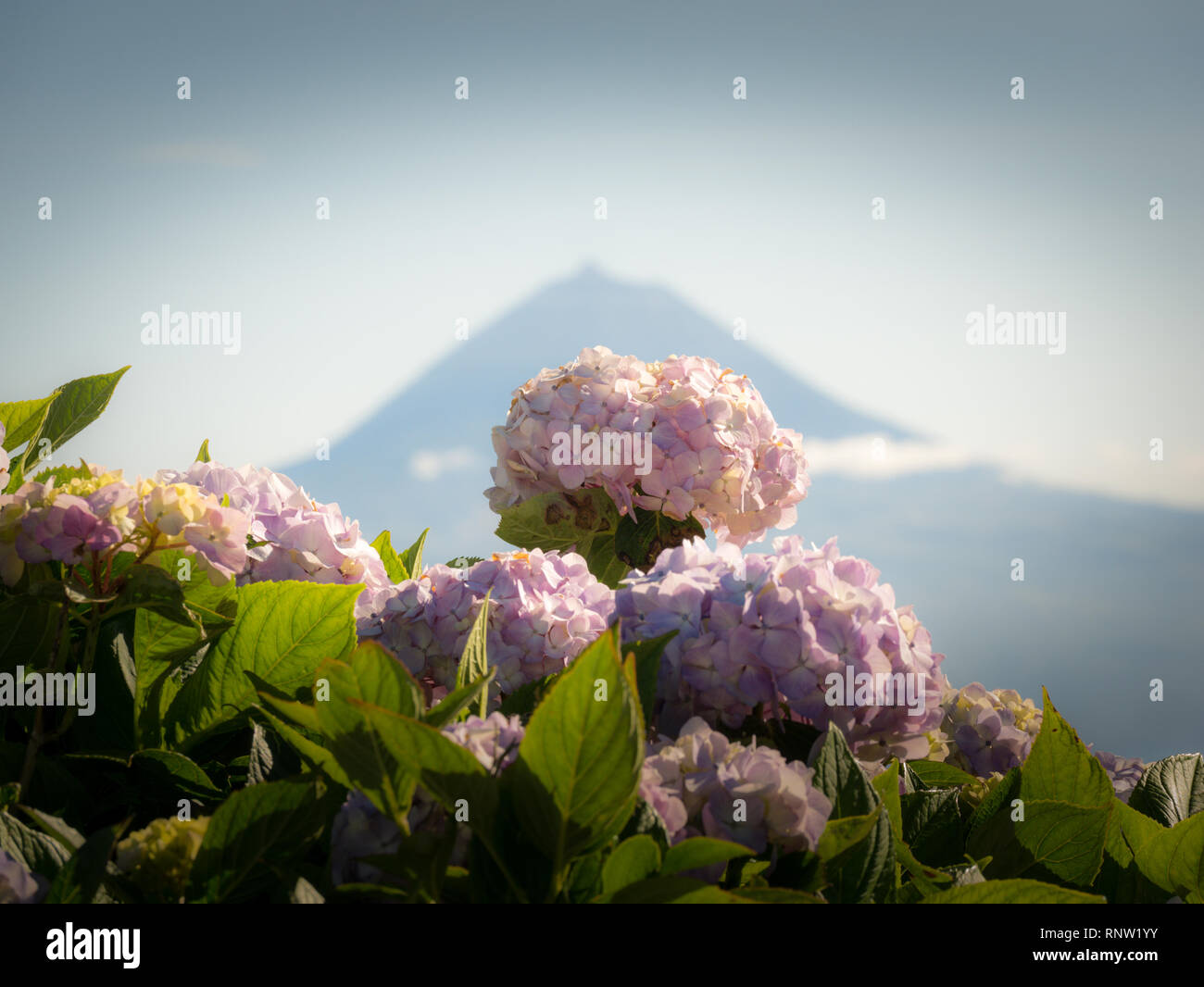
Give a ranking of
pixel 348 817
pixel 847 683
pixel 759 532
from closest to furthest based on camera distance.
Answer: pixel 348 817
pixel 847 683
pixel 759 532

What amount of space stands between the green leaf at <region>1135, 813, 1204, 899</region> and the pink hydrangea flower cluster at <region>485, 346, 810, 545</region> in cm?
113

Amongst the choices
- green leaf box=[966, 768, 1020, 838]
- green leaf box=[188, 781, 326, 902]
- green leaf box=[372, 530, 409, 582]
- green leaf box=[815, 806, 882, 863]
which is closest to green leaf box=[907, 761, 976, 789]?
green leaf box=[966, 768, 1020, 838]

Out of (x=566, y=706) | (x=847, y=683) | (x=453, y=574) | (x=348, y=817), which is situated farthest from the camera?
(x=453, y=574)

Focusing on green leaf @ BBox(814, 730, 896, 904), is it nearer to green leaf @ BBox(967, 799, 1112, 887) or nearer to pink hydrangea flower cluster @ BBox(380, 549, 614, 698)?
green leaf @ BBox(967, 799, 1112, 887)

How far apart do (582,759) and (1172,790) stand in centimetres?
106

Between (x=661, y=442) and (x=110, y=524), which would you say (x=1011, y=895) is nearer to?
(x=110, y=524)

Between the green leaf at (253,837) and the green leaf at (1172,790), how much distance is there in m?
1.14

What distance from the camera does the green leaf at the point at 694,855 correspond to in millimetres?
719

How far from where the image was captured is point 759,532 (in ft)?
7.59

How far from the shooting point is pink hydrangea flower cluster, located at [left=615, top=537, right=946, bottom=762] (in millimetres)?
1104

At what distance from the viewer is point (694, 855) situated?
73 centimetres

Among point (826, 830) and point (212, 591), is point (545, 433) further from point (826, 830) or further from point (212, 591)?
point (826, 830)
